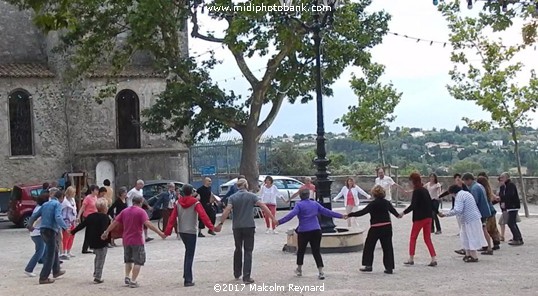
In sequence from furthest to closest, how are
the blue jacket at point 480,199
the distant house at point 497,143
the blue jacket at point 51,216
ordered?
the distant house at point 497,143
the blue jacket at point 480,199
the blue jacket at point 51,216

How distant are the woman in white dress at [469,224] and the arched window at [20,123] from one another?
22316 millimetres

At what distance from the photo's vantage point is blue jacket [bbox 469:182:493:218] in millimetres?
15320

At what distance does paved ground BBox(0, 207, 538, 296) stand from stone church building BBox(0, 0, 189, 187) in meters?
14.6

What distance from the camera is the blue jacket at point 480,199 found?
1532 cm

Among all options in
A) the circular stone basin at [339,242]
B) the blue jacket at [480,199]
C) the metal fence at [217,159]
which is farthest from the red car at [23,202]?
the blue jacket at [480,199]

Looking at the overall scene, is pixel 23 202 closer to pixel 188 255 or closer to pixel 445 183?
pixel 188 255

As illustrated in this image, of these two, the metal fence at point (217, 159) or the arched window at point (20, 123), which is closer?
the arched window at point (20, 123)

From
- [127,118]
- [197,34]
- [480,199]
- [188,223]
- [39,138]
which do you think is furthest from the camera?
[127,118]

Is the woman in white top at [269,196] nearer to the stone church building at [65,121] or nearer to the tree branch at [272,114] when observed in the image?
the tree branch at [272,114]

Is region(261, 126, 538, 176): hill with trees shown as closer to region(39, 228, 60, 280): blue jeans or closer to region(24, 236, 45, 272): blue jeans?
region(24, 236, 45, 272): blue jeans

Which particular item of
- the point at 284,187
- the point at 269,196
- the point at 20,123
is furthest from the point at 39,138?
Answer: the point at 269,196

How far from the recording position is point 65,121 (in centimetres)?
3278

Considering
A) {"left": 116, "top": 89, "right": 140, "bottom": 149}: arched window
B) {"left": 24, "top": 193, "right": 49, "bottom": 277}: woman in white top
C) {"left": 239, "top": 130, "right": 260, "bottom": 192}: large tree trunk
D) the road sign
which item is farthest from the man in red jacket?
the road sign

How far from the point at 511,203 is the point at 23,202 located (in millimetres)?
16118
